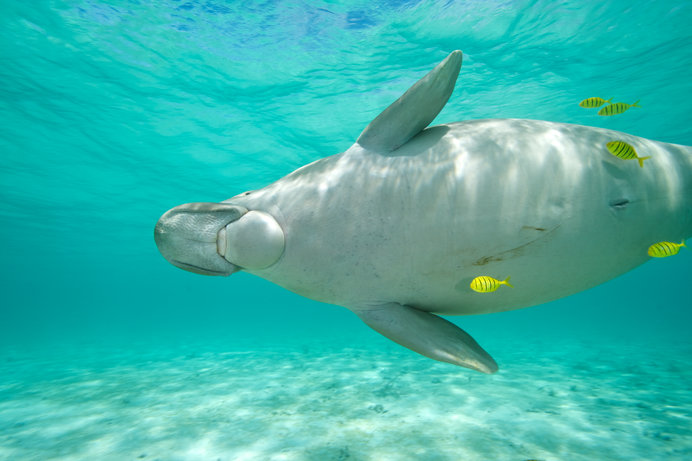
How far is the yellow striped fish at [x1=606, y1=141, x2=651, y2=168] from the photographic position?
194cm

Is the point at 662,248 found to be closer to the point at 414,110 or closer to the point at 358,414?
the point at 414,110

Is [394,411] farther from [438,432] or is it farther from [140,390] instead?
[140,390]

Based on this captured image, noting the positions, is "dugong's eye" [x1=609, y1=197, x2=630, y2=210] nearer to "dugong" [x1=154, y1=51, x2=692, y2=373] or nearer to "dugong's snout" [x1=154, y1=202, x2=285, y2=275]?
"dugong" [x1=154, y1=51, x2=692, y2=373]

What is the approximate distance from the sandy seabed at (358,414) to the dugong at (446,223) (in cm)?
305

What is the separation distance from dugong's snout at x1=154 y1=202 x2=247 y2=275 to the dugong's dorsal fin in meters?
0.97

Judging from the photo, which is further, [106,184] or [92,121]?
[106,184]

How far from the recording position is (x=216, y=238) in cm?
200

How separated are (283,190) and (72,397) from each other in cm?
878

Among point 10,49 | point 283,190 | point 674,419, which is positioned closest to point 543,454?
point 674,419

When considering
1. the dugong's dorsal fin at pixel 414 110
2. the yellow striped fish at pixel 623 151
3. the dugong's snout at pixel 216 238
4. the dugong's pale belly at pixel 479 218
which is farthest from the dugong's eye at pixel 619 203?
the dugong's snout at pixel 216 238

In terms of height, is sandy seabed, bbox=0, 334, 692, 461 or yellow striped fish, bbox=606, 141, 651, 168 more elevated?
yellow striped fish, bbox=606, 141, 651, 168

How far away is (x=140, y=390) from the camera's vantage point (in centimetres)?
831

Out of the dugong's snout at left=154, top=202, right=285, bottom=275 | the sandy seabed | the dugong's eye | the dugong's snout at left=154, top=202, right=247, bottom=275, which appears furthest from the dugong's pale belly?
the sandy seabed

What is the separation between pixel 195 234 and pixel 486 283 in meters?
1.65
